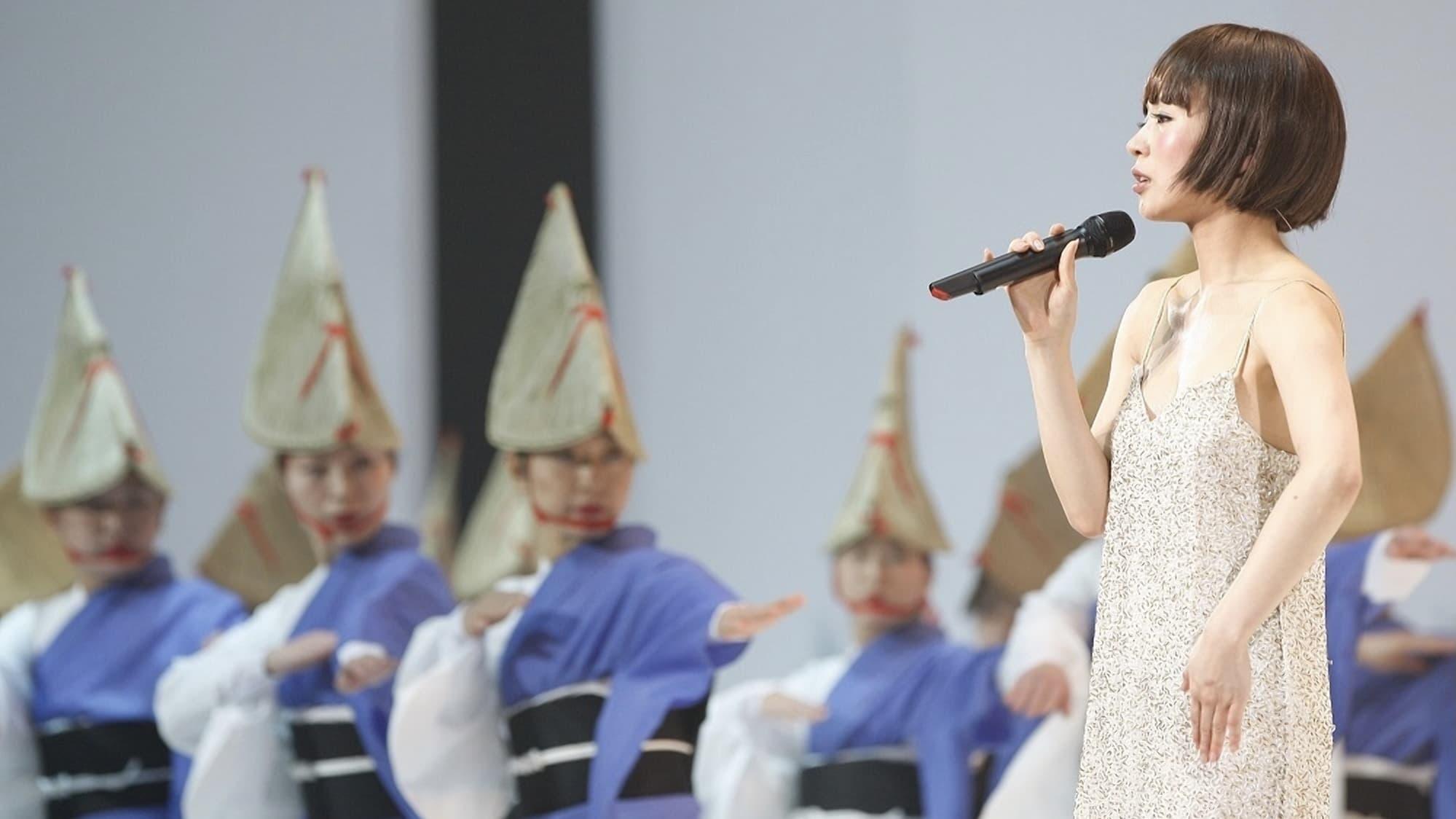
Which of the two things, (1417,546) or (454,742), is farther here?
(454,742)

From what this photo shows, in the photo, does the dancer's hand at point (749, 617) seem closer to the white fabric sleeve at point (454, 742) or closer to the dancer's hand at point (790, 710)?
the dancer's hand at point (790, 710)

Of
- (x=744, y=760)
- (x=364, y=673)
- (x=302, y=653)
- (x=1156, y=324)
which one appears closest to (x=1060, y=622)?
(x=744, y=760)

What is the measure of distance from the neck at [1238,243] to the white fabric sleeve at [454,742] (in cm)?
A: 215

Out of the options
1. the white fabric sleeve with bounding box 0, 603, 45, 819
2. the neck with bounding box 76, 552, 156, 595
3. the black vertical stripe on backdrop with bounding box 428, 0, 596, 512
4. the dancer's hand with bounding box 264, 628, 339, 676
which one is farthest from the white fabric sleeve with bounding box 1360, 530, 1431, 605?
the white fabric sleeve with bounding box 0, 603, 45, 819

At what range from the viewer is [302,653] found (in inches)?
140

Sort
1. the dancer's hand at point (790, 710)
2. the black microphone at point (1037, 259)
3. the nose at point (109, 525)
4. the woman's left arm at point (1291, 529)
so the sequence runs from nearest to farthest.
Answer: the woman's left arm at point (1291, 529)
the black microphone at point (1037, 259)
the dancer's hand at point (790, 710)
the nose at point (109, 525)

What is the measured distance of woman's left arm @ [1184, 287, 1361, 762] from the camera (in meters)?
1.31

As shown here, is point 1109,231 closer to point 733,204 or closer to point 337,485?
point 733,204

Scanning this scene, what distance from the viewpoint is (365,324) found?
13.3ft

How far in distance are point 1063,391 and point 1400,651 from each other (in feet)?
5.57

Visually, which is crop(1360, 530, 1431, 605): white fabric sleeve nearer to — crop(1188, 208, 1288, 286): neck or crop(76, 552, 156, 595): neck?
crop(1188, 208, 1288, 286): neck

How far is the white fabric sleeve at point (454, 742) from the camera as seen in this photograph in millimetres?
3326

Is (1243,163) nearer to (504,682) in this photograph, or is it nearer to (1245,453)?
(1245,453)

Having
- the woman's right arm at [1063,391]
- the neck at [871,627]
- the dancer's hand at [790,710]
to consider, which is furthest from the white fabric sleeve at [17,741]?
the woman's right arm at [1063,391]
